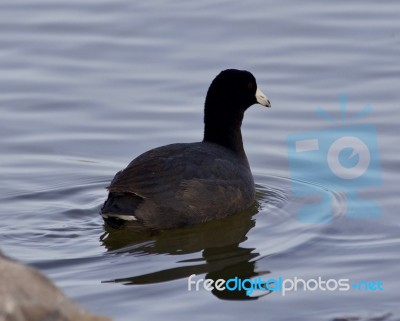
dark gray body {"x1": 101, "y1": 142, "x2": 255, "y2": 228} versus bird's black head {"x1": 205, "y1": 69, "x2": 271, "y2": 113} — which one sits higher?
bird's black head {"x1": 205, "y1": 69, "x2": 271, "y2": 113}

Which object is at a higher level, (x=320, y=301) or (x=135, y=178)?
(x=135, y=178)

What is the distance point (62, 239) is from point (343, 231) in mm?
2477

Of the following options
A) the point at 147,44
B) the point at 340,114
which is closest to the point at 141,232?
the point at 340,114

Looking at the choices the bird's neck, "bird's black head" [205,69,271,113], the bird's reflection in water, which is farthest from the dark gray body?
"bird's black head" [205,69,271,113]

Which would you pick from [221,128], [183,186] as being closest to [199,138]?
[221,128]

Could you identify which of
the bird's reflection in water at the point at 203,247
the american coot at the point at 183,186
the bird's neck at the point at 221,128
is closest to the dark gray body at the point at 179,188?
the american coot at the point at 183,186

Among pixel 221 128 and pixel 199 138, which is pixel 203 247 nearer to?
pixel 221 128

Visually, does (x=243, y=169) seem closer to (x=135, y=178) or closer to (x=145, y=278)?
(x=135, y=178)

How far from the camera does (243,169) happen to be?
1096 cm

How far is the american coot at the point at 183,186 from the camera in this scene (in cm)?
1001

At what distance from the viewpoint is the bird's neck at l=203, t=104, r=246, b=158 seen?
1142cm

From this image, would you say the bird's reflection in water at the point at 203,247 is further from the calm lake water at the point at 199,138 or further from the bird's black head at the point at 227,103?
the bird's black head at the point at 227,103

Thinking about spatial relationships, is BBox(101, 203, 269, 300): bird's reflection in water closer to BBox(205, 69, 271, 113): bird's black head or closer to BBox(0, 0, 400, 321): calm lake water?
BBox(0, 0, 400, 321): calm lake water

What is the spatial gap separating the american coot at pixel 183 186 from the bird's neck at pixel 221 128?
0.02 m
